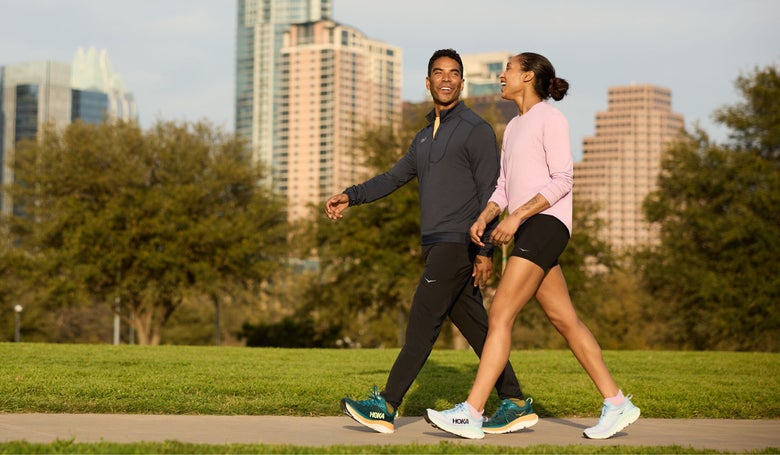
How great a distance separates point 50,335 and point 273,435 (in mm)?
62780

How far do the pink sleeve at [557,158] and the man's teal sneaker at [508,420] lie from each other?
4.21 feet

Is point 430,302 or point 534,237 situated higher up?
point 534,237

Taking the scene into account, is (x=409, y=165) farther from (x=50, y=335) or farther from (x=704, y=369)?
(x=50, y=335)

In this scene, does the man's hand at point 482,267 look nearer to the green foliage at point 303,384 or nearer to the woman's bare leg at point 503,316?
the woman's bare leg at point 503,316

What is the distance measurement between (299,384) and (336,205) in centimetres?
267

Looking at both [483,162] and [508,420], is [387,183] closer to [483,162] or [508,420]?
[483,162]

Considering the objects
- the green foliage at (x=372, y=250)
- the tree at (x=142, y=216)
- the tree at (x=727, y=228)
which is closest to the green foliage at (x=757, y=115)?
the tree at (x=727, y=228)

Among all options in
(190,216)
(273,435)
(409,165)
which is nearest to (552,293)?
(409,165)

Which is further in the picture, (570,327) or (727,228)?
(727,228)

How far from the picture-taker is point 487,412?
8.20 metres

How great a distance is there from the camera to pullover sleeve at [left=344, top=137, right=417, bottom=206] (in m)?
7.11

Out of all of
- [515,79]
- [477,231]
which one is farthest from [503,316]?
[515,79]

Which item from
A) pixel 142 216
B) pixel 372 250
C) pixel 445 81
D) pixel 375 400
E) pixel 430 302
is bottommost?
pixel 375 400

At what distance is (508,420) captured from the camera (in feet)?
22.0
